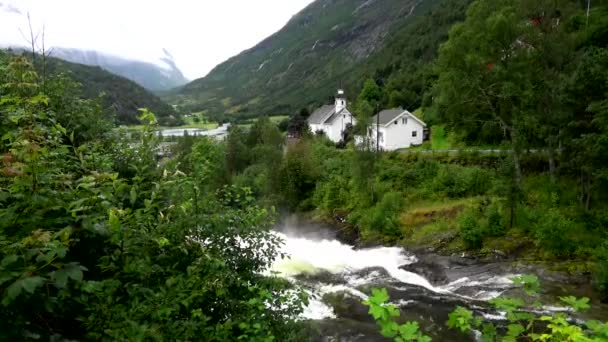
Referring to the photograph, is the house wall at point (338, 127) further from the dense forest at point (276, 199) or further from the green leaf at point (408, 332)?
the green leaf at point (408, 332)

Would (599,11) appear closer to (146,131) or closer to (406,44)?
(146,131)

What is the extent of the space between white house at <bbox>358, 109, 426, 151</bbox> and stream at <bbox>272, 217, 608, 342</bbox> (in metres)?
20.5

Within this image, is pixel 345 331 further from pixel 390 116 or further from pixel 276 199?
pixel 390 116

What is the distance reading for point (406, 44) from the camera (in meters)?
107

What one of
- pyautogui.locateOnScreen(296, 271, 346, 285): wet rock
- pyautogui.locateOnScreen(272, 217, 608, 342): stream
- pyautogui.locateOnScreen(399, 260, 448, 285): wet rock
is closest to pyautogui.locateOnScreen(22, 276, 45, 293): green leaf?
pyautogui.locateOnScreen(272, 217, 608, 342): stream

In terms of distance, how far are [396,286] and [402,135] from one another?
2839 centimetres

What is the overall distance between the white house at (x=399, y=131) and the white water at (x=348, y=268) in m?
19.0

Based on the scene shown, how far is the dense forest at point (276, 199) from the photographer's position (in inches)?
122

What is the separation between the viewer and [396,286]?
19.1 meters

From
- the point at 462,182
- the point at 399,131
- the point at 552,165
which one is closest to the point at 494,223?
the point at 552,165

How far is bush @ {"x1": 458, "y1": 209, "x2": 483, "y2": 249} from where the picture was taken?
22234 millimetres

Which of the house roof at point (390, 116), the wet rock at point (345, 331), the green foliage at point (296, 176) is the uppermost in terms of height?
the house roof at point (390, 116)

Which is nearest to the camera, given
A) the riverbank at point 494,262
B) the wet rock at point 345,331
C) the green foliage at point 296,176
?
the wet rock at point 345,331

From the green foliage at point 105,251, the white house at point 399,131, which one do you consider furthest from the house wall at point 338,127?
the green foliage at point 105,251
